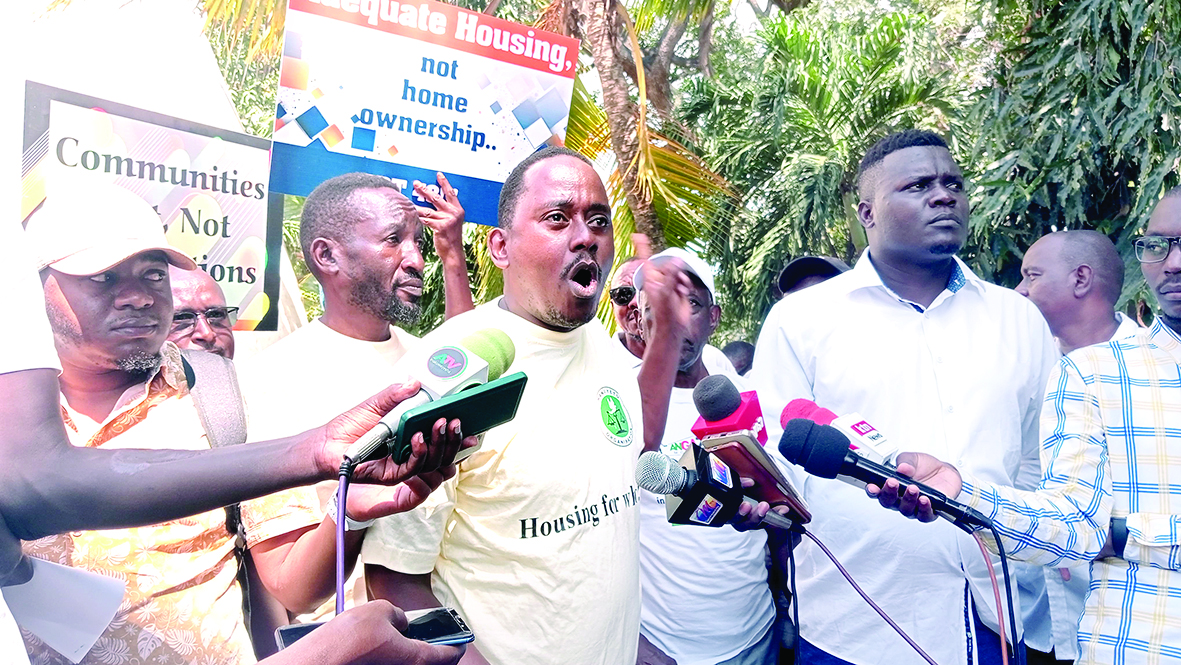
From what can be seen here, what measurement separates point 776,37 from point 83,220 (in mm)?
8927

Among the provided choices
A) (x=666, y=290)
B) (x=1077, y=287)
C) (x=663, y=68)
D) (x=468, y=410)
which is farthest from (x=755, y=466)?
(x=663, y=68)

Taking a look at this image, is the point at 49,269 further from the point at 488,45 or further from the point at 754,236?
the point at 754,236

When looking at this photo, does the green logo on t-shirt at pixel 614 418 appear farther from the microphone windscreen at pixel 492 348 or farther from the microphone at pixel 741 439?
the microphone windscreen at pixel 492 348

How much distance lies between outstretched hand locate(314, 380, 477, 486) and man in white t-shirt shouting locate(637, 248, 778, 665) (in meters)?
1.90

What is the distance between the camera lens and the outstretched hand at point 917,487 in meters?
2.16

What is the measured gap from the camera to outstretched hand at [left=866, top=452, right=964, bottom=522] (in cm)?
216

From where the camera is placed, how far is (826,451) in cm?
214

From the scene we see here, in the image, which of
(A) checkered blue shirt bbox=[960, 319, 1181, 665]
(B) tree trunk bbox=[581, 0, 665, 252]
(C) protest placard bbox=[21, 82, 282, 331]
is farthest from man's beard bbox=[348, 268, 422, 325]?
(B) tree trunk bbox=[581, 0, 665, 252]

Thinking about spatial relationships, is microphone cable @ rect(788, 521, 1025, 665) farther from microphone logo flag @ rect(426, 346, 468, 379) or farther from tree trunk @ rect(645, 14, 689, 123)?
tree trunk @ rect(645, 14, 689, 123)

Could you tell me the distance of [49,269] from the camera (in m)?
2.41

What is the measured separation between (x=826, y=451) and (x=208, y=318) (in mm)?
1840

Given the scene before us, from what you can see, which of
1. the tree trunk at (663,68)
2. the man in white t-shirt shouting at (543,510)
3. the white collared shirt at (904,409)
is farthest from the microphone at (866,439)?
the tree trunk at (663,68)

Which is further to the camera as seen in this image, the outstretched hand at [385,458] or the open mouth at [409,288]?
the open mouth at [409,288]

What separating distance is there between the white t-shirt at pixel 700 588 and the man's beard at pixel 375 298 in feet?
3.51
